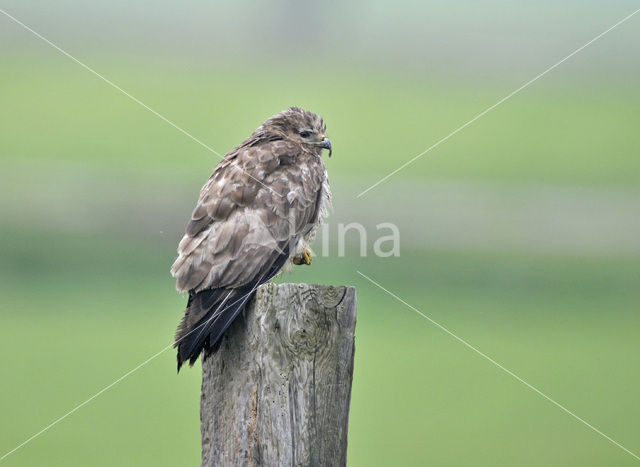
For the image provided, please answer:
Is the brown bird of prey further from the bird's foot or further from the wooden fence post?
the wooden fence post

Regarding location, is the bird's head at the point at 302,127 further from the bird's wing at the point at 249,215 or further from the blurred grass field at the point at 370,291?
the blurred grass field at the point at 370,291

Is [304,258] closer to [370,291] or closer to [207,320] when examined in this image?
[207,320]

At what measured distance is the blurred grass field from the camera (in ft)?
37.8

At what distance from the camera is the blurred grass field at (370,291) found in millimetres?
11531

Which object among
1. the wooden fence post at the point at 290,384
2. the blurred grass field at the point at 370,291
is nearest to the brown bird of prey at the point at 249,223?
the wooden fence post at the point at 290,384

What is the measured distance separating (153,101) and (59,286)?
9.32 metres

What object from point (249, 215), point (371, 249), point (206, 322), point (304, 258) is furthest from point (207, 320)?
point (371, 249)

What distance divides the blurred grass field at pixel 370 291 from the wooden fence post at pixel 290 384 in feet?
17.7

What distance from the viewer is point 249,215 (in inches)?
219

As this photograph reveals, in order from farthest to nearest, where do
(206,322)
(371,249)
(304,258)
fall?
(371,249) < (304,258) < (206,322)

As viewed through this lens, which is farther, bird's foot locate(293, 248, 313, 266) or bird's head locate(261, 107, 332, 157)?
bird's head locate(261, 107, 332, 157)

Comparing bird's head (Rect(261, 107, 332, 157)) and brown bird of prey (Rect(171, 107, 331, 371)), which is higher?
bird's head (Rect(261, 107, 332, 157))

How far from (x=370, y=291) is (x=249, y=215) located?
38.3 ft

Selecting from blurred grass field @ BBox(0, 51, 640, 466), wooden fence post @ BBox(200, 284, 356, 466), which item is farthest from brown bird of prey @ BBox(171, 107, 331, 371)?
blurred grass field @ BBox(0, 51, 640, 466)
